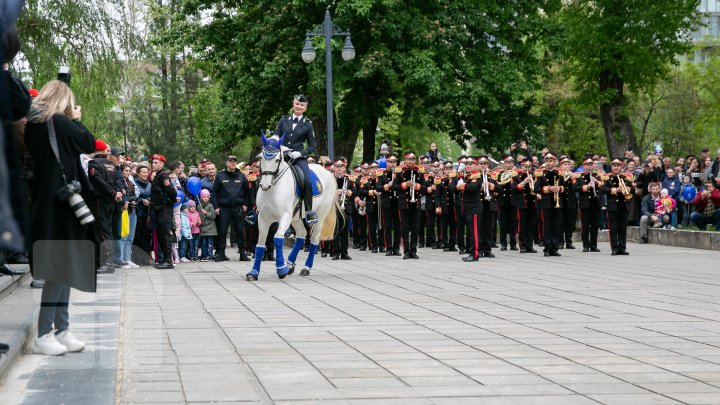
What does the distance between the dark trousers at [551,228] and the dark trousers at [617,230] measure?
112 cm

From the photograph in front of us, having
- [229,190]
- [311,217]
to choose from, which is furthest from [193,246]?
[311,217]

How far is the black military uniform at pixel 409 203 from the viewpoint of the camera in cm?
2325

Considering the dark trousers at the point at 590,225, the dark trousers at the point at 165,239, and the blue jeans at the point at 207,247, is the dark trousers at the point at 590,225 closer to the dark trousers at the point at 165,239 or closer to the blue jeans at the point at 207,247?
the blue jeans at the point at 207,247

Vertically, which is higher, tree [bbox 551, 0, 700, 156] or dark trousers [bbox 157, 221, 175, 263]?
tree [bbox 551, 0, 700, 156]

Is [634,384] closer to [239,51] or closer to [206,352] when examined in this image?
[206,352]

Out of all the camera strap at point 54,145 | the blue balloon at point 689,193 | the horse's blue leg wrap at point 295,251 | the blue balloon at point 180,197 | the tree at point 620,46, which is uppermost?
the tree at point 620,46

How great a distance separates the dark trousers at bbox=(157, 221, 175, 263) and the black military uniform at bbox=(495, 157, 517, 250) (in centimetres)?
792

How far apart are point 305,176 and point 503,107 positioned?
20077 mm

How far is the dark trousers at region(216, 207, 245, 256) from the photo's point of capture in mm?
23625

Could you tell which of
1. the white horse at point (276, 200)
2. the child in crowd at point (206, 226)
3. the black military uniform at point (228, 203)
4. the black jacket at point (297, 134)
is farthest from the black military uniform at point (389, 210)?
the white horse at point (276, 200)

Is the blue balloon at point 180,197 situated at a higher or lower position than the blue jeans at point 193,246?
higher

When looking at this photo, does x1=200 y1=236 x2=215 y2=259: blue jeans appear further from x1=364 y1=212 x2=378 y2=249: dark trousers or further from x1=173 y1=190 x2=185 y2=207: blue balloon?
x1=364 y1=212 x2=378 y2=249: dark trousers

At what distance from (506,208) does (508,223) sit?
0.53 metres

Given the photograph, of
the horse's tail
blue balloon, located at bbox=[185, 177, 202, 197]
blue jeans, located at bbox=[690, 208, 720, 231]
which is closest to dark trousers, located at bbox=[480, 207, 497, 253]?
the horse's tail
